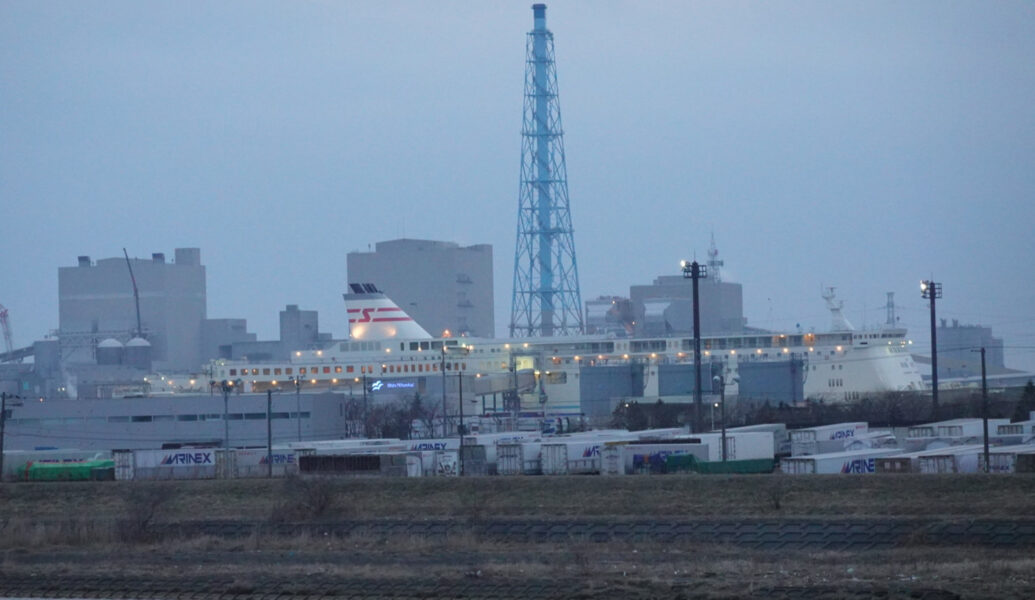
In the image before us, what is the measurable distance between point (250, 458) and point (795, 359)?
37653 millimetres

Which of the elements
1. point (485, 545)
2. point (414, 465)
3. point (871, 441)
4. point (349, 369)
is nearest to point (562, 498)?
point (485, 545)

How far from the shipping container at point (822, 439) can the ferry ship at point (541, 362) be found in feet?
77.2

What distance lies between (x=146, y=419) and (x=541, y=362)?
28391 millimetres

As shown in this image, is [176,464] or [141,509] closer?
[141,509]

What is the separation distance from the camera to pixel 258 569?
64.2 ft

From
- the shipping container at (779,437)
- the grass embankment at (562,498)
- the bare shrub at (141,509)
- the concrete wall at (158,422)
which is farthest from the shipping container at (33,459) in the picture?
the shipping container at (779,437)

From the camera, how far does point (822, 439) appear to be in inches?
1604

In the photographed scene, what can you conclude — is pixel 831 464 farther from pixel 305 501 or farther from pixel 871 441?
pixel 305 501

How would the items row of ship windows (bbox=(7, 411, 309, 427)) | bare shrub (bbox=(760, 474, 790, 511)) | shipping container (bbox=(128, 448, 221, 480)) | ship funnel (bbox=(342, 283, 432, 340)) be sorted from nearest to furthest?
bare shrub (bbox=(760, 474, 790, 511))
shipping container (bbox=(128, 448, 221, 480))
row of ship windows (bbox=(7, 411, 309, 427))
ship funnel (bbox=(342, 283, 432, 340))

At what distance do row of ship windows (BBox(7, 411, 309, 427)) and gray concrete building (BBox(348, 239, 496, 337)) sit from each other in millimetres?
57052

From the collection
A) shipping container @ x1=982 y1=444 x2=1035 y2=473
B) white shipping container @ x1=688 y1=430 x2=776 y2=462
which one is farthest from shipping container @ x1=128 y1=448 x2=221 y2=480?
shipping container @ x1=982 y1=444 x2=1035 y2=473

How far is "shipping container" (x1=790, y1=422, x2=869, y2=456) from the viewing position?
39.0 metres

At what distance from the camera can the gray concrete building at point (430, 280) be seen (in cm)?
11312

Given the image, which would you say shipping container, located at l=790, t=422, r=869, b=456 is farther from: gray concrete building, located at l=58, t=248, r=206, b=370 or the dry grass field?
gray concrete building, located at l=58, t=248, r=206, b=370
